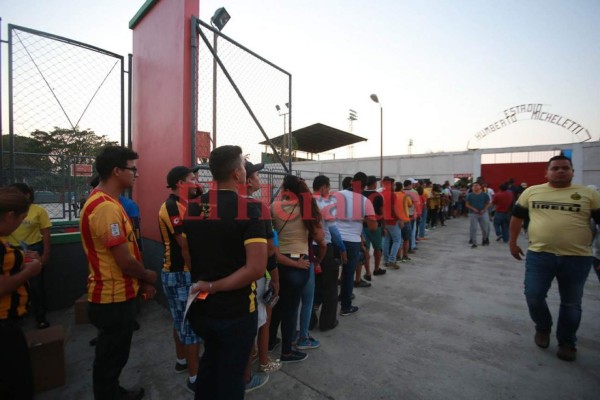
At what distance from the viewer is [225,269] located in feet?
4.91

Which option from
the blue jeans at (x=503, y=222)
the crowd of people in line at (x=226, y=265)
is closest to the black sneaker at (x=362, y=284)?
the crowd of people in line at (x=226, y=265)

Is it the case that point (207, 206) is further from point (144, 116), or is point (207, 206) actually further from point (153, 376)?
point (144, 116)

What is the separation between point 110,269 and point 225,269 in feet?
3.04

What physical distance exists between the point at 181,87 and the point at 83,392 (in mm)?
3102

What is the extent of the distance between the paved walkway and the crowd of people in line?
0.59 ft

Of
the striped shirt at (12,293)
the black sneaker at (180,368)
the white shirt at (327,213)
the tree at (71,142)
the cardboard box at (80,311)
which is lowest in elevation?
the black sneaker at (180,368)

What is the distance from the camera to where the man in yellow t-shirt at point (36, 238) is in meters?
3.23

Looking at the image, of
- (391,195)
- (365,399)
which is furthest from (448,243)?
(365,399)

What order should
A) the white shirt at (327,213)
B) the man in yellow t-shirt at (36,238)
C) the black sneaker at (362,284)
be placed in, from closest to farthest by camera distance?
the man in yellow t-shirt at (36,238)
the white shirt at (327,213)
the black sneaker at (362,284)

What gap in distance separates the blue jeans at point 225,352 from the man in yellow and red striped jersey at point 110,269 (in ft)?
2.21

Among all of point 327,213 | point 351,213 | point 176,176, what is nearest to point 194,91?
point 176,176

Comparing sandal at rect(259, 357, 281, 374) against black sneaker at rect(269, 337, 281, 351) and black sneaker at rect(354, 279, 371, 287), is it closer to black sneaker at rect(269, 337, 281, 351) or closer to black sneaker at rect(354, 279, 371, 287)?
black sneaker at rect(269, 337, 281, 351)

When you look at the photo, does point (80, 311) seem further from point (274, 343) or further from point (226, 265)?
point (226, 265)

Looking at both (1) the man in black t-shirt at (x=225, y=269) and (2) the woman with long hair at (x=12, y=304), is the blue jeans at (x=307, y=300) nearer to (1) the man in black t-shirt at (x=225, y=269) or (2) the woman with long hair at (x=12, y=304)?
(1) the man in black t-shirt at (x=225, y=269)
